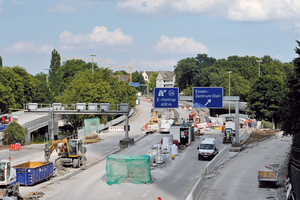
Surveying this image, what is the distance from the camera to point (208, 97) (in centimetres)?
4444

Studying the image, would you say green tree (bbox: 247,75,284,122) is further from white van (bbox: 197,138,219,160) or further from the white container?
white van (bbox: 197,138,219,160)

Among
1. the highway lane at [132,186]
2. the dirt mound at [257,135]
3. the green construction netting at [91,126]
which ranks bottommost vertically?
the highway lane at [132,186]

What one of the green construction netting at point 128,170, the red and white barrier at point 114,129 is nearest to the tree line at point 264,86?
the green construction netting at point 128,170

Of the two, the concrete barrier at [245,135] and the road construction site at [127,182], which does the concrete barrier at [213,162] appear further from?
the concrete barrier at [245,135]

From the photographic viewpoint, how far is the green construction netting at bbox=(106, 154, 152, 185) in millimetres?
29984

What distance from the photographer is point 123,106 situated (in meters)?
49.9

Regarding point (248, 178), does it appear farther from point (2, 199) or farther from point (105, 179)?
point (2, 199)

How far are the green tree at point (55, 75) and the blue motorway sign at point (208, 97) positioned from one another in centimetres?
8290

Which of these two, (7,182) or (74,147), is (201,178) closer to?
(7,182)

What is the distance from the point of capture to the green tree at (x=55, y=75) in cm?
12119

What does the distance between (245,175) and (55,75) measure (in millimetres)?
101529

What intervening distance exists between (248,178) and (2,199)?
19.3 m

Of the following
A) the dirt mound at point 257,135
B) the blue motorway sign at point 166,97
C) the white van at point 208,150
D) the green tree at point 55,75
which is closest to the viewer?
the white van at point 208,150

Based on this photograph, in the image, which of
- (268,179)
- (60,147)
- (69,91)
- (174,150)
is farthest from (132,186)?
(69,91)
